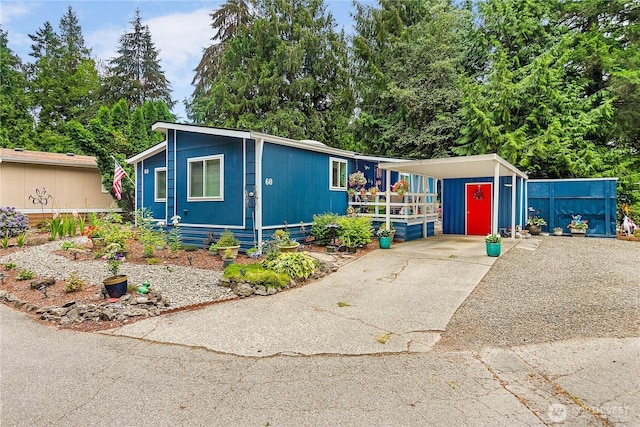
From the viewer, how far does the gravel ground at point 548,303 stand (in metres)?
3.87

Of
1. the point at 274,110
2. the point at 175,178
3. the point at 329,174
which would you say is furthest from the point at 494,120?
the point at 175,178

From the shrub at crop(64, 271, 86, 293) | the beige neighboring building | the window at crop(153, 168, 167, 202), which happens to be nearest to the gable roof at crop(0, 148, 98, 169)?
the beige neighboring building

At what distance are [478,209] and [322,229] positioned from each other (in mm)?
6261

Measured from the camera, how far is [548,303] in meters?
4.89

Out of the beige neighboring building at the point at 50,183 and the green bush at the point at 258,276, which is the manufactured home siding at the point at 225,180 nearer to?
the green bush at the point at 258,276

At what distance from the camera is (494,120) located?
50.5 ft

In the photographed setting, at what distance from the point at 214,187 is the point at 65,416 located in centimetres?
705

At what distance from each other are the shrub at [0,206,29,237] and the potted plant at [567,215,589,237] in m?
18.2

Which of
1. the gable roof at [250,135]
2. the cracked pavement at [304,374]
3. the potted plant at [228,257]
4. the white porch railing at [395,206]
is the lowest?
the cracked pavement at [304,374]

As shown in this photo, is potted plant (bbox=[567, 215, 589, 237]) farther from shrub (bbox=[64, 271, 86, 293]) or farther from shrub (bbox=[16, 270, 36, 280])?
shrub (bbox=[16, 270, 36, 280])

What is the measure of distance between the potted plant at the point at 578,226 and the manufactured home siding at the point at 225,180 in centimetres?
1114

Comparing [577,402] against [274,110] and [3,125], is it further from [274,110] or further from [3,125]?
[3,125]

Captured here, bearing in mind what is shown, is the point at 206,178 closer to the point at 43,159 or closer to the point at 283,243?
the point at 283,243

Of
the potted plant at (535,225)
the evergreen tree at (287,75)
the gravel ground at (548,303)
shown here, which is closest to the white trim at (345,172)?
the gravel ground at (548,303)
